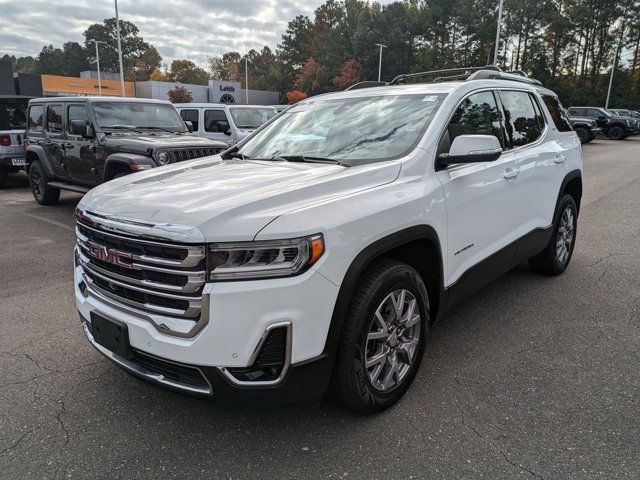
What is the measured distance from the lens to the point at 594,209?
877 centimetres

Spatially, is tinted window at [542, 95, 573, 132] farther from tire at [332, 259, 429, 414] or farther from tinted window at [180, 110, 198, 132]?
tinted window at [180, 110, 198, 132]

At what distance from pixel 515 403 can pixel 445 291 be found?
2.50 ft

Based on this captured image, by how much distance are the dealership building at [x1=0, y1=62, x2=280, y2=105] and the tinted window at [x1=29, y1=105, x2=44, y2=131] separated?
2071 centimetres

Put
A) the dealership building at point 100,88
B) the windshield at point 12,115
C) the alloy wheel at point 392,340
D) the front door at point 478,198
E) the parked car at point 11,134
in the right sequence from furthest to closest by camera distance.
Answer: the dealership building at point 100,88, the windshield at point 12,115, the parked car at point 11,134, the front door at point 478,198, the alloy wheel at point 392,340

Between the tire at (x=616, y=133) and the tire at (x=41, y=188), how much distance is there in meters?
32.3

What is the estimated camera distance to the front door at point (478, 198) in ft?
10.3

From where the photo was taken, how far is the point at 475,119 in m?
3.60

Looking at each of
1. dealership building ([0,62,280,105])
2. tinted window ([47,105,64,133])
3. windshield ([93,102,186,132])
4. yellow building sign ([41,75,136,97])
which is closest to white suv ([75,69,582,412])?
windshield ([93,102,186,132])

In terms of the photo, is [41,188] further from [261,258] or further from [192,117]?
[261,258]

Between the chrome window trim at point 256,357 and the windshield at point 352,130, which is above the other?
the windshield at point 352,130

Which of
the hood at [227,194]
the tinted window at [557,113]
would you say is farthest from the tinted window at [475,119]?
the tinted window at [557,113]

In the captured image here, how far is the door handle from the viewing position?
3.72 meters

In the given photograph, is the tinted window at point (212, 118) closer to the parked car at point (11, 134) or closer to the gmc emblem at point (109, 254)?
the parked car at point (11, 134)

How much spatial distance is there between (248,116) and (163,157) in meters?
6.43
